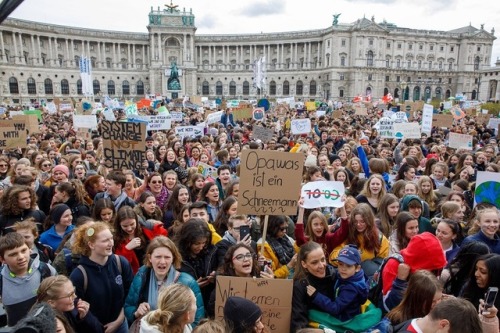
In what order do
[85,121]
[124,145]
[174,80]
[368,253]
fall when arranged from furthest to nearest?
1. [174,80]
2. [85,121]
3. [124,145]
4. [368,253]

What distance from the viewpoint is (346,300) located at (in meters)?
Answer: 3.36

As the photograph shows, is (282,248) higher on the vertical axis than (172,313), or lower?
lower

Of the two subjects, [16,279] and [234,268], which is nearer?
[16,279]

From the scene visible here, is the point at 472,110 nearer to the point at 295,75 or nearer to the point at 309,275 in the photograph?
the point at 309,275

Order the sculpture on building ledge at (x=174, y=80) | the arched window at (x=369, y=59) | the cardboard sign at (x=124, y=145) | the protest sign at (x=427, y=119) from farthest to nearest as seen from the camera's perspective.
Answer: the sculpture on building ledge at (x=174, y=80) < the arched window at (x=369, y=59) < the protest sign at (x=427, y=119) < the cardboard sign at (x=124, y=145)

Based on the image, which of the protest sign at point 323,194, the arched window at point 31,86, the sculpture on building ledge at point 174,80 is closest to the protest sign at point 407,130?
the protest sign at point 323,194

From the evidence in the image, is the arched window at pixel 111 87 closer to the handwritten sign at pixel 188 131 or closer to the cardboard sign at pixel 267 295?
the handwritten sign at pixel 188 131

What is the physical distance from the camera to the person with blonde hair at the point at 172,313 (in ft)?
8.58

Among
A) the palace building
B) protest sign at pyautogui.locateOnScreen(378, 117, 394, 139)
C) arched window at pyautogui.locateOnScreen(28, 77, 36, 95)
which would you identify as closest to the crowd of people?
protest sign at pyautogui.locateOnScreen(378, 117, 394, 139)

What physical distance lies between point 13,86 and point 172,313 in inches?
2805

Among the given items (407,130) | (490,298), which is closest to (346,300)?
(490,298)

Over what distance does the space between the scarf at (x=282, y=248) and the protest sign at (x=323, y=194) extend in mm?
610

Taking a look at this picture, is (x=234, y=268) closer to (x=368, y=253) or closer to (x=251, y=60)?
(x=368, y=253)

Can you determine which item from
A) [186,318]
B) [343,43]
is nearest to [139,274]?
[186,318]
